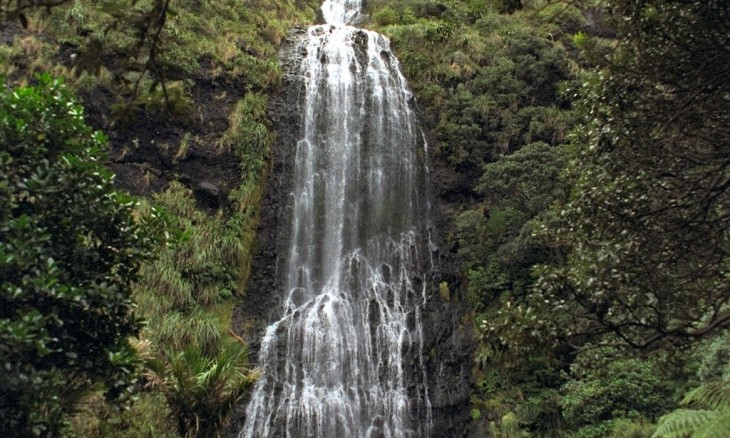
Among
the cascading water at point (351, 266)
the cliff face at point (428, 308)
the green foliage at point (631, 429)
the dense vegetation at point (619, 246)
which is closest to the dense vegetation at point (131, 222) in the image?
the cliff face at point (428, 308)

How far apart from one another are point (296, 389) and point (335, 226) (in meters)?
4.57

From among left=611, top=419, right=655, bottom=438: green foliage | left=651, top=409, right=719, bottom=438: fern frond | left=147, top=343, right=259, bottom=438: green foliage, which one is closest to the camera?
left=651, top=409, right=719, bottom=438: fern frond

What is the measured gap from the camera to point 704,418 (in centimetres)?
685

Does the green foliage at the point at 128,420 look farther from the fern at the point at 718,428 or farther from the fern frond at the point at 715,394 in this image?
the fern frond at the point at 715,394

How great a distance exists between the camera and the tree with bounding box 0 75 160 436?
5312mm

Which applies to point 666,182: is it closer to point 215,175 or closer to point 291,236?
point 291,236

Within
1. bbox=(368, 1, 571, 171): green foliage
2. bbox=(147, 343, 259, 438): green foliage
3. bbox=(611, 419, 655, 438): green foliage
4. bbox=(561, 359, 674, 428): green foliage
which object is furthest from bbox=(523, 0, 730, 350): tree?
bbox=(368, 1, 571, 171): green foliage

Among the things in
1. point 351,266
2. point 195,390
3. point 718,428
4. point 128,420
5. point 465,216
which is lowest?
point 718,428

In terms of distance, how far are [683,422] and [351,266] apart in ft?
29.1

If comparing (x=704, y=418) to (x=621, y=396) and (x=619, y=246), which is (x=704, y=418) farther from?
(x=621, y=396)

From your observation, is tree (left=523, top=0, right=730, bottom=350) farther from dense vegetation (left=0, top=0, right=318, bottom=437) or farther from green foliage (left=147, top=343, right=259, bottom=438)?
green foliage (left=147, top=343, right=259, bottom=438)

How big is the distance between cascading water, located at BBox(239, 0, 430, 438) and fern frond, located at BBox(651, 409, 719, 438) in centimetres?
613

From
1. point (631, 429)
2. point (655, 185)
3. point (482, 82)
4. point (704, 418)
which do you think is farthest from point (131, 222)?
point (482, 82)

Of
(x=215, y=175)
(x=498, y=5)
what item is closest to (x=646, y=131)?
(x=498, y=5)
